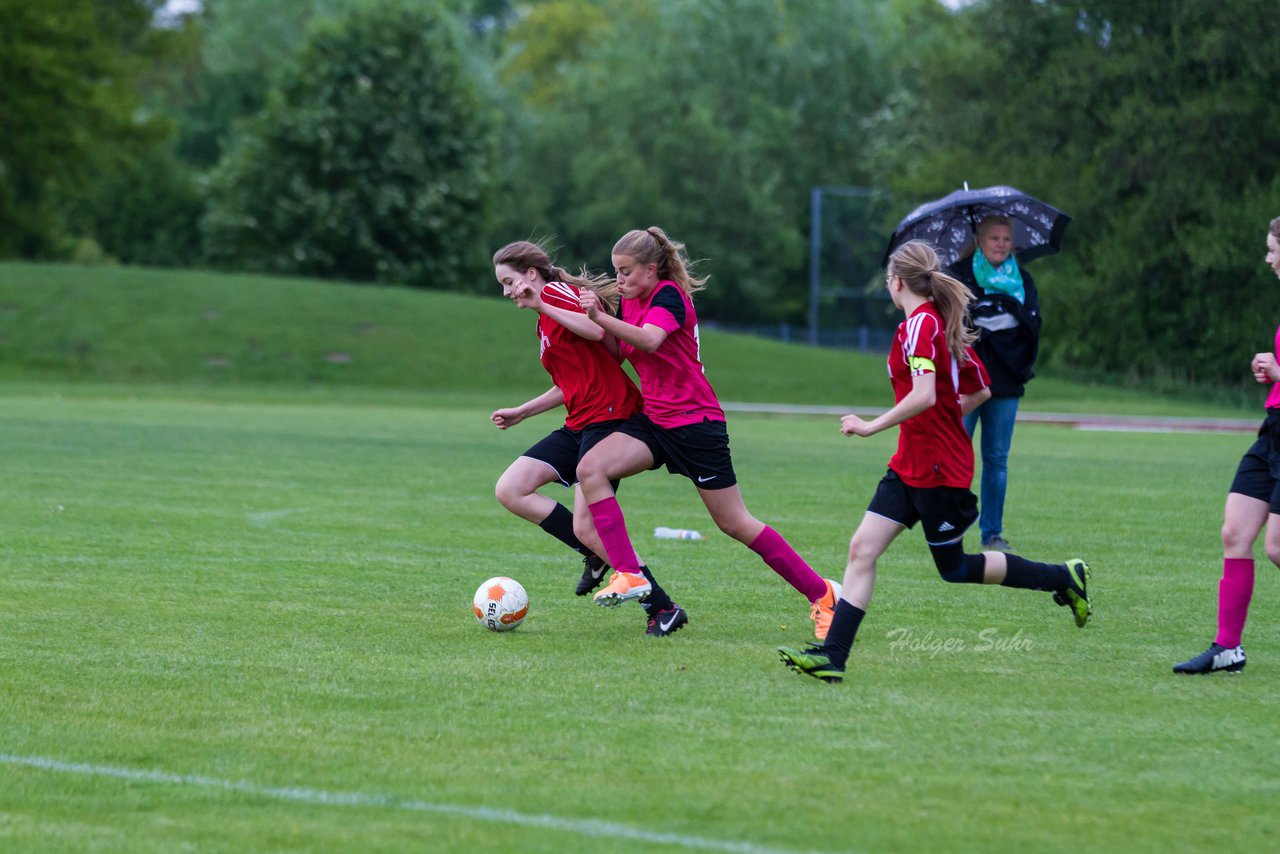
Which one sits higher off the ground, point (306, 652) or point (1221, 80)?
point (1221, 80)

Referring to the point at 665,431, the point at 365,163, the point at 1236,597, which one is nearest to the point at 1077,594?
the point at 1236,597

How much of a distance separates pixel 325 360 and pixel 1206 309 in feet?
72.4

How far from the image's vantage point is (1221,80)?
37.0 m

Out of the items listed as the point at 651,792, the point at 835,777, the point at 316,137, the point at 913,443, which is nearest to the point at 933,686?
the point at 913,443

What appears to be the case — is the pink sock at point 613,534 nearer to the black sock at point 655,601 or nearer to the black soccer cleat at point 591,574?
the black sock at point 655,601

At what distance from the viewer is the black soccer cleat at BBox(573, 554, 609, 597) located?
321 inches

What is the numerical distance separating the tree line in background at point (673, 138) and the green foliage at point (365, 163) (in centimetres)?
10

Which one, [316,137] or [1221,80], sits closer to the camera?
[1221,80]

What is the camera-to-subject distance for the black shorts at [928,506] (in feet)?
21.3

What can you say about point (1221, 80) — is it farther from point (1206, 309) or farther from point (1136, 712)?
point (1136, 712)

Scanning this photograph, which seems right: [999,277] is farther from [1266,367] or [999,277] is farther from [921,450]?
[921,450]

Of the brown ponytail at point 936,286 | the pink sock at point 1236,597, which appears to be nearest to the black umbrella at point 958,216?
the brown ponytail at point 936,286

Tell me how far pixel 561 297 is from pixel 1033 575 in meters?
2.57

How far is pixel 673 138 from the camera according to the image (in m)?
61.6
